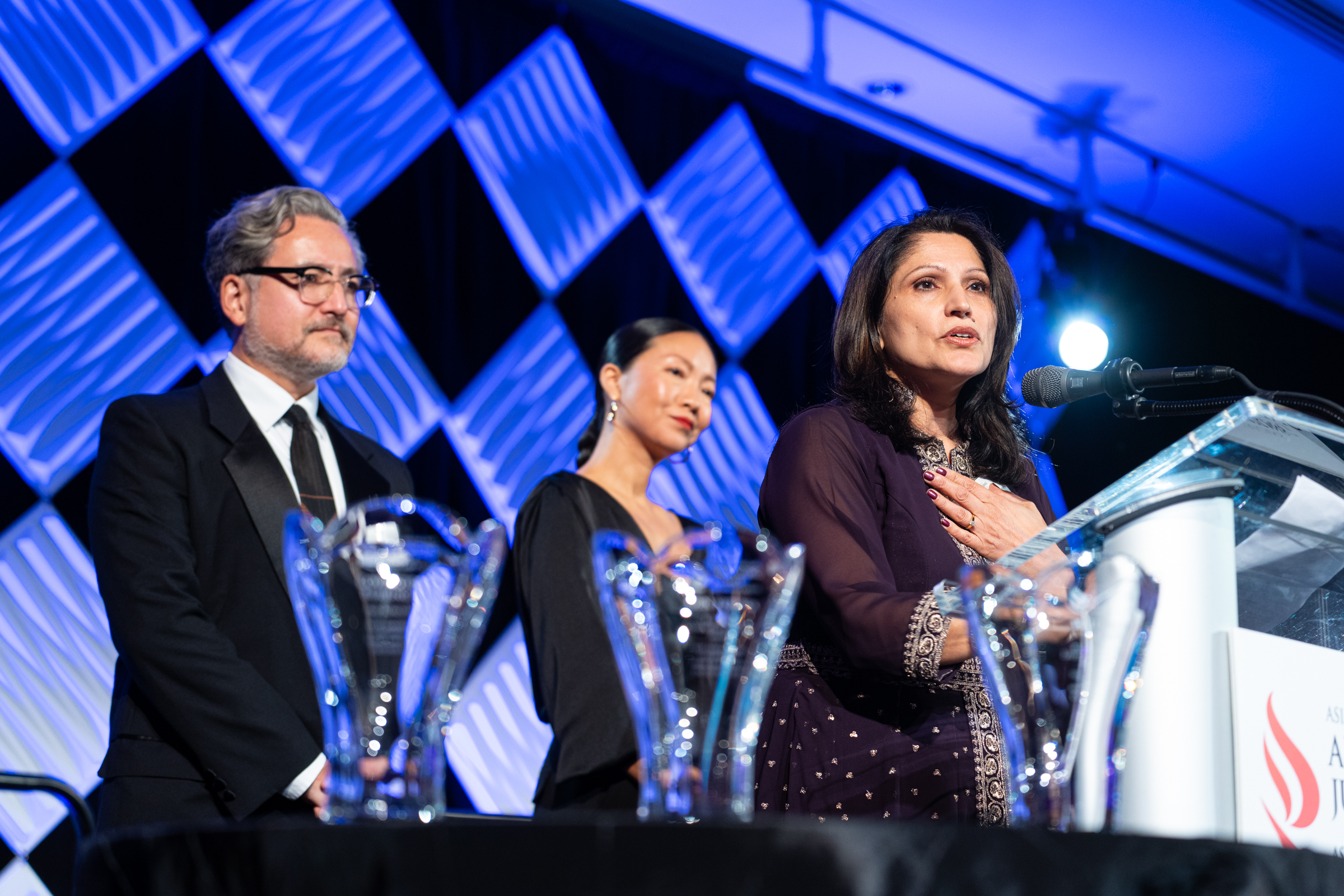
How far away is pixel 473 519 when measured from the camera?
2828mm

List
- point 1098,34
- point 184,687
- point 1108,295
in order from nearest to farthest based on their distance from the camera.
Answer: point 184,687
point 1098,34
point 1108,295

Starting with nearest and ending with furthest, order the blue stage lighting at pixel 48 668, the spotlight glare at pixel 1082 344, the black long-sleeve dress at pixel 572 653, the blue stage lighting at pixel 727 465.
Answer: the black long-sleeve dress at pixel 572 653 < the blue stage lighting at pixel 48 668 < the blue stage lighting at pixel 727 465 < the spotlight glare at pixel 1082 344

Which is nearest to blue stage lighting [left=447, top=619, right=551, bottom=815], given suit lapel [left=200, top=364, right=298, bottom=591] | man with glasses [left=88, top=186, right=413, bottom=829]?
man with glasses [left=88, top=186, right=413, bottom=829]

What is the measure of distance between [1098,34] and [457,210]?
1.94m

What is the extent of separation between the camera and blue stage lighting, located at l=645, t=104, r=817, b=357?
344 centimetres

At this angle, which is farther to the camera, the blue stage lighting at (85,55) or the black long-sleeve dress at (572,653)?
the blue stage lighting at (85,55)

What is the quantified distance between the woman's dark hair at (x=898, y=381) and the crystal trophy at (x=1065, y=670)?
705 millimetres

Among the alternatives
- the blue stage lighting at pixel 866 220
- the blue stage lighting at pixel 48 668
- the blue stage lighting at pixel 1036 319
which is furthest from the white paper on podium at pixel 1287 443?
the blue stage lighting at pixel 1036 319

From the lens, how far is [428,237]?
294 centimetres

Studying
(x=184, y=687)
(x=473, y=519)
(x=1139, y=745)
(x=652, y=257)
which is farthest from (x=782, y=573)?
(x=652, y=257)

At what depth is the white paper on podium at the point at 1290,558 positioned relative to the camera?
0.90 meters

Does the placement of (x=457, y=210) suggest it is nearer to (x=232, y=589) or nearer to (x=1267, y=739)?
(x=232, y=589)

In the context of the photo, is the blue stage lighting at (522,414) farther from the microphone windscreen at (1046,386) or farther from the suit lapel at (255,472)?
the microphone windscreen at (1046,386)

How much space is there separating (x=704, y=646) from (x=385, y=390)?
2.28 metres
